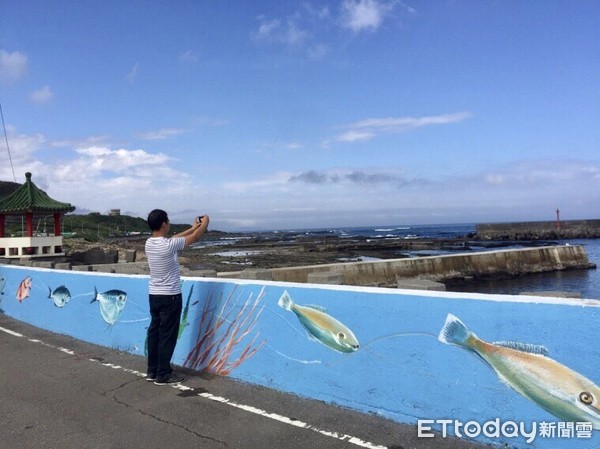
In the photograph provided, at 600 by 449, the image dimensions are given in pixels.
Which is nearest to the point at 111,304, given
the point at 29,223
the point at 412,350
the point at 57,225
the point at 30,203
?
the point at 412,350

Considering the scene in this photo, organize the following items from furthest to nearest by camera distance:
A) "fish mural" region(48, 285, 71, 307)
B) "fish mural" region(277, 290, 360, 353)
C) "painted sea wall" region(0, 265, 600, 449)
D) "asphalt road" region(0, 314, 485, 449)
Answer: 1. "fish mural" region(48, 285, 71, 307)
2. "fish mural" region(277, 290, 360, 353)
3. "asphalt road" region(0, 314, 485, 449)
4. "painted sea wall" region(0, 265, 600, 449)

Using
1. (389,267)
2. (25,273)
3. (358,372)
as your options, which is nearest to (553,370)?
(358,372)

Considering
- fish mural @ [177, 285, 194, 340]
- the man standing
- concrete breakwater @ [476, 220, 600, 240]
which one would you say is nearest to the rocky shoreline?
fish mural @ [177, 285, 194, 340]

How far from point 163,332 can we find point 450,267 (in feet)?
77.4

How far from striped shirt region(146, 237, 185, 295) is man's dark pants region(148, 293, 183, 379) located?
0.31 ft

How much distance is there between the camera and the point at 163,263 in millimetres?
5492

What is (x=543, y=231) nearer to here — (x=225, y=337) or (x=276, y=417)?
(x=225, y=337)

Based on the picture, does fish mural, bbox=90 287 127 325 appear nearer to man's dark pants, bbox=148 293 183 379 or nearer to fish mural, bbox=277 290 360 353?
man's dark pants, bbox=148 293 183 379

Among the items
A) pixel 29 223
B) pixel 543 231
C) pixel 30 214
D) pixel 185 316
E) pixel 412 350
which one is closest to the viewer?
pixel 412 350

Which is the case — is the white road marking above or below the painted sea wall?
below

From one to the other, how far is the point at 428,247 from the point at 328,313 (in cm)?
5215

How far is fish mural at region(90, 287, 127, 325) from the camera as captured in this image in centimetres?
723

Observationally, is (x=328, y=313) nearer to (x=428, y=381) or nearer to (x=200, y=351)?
(x=428, y=381)

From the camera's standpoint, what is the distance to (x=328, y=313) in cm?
471
